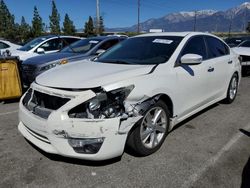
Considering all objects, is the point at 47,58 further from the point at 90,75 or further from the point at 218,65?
the point at 218,65

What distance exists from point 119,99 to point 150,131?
28.7 inches

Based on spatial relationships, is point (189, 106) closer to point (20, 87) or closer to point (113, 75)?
point (113, 75)

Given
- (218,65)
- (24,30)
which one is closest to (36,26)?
(24,30)

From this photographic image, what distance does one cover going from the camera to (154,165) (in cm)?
341

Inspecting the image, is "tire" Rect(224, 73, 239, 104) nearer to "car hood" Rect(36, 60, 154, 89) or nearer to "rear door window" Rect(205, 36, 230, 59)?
"rear door window" Rect(205, 36, 230, 59)

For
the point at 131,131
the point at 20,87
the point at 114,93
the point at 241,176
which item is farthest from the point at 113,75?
the point at 20,87

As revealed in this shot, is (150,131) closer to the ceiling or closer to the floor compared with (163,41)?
closer to the floor

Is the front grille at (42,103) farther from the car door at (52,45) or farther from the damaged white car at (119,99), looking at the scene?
the car door at (52,45)

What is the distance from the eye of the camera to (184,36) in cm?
459

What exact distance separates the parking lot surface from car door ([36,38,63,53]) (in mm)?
6000

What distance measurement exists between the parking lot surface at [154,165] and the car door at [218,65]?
3.20 ft

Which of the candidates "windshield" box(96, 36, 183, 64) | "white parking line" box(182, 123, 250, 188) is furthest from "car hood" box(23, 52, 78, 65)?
"white parking line" box(182, 123, 250, 188)

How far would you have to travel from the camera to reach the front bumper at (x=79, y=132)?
3.00 meters

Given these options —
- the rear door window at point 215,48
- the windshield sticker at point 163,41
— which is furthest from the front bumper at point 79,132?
the rear door window at point 215,48
